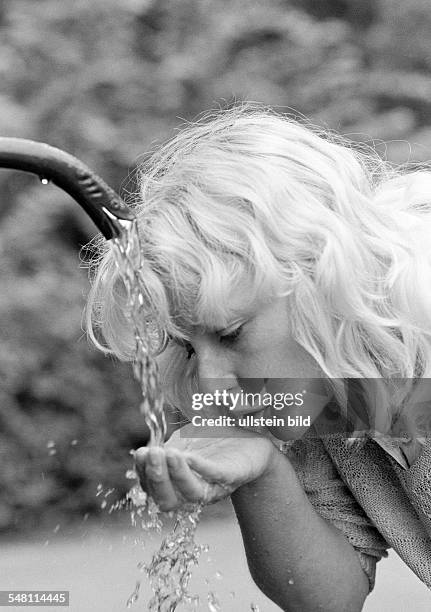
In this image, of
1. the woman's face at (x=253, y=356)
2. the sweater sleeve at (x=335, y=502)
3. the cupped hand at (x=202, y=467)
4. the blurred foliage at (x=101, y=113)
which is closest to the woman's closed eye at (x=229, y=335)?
the woman's face at (x=253, y=356)

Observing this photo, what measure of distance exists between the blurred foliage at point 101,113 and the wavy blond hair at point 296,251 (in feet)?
3.85

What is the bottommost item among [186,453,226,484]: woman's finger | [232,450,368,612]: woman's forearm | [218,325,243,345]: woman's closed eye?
[232,450,368,612]: woman's forearm

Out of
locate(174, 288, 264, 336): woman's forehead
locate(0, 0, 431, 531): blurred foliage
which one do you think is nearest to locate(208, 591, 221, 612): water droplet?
locate(174, 288, 264, 336): woman's forehead

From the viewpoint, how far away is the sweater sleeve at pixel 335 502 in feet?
5.50

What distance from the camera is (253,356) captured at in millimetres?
1392

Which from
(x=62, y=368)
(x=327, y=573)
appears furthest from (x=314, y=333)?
(x=62, y=368)

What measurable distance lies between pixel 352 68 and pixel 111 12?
59cm

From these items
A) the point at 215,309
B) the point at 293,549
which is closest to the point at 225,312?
the point at 215,309

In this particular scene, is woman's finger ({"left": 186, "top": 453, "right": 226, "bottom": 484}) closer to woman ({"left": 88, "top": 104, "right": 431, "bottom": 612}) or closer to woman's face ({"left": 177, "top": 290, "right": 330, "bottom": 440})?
woman ({"left": 88, "top": 104, "right": 431, "bottom": 612})

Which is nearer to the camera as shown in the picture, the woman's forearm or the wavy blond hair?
the wavy blond hair

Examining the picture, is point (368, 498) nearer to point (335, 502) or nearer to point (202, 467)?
point (335, 502)

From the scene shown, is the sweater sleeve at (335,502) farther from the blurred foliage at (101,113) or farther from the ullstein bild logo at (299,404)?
the blurred foliage at (101,113)

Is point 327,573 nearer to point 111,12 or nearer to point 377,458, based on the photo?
point 377,458

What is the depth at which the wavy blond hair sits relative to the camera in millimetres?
1387
